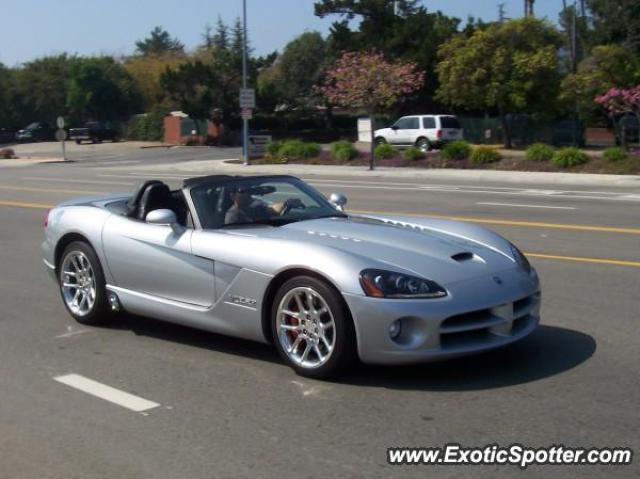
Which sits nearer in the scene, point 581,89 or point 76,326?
point 76,326

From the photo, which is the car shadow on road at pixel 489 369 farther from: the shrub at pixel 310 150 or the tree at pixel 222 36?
the tree at pixel 222 36

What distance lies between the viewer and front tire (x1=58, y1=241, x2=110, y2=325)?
714 centimetres

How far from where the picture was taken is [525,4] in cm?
6988

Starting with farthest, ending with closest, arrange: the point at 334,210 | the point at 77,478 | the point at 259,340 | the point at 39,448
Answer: the point at 334,210, the point at 259,340, the point at 39,448, the point at 77,478

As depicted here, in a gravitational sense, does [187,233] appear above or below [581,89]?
below

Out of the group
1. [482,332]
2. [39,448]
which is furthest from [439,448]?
[39,448]

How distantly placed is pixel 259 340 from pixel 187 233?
1.07 metres

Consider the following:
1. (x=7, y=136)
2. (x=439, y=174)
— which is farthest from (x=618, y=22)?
(x=7, y=136)

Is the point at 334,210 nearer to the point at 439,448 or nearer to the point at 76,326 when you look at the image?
the point at 76,326

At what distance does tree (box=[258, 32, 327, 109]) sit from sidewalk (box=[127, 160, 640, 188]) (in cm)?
2783

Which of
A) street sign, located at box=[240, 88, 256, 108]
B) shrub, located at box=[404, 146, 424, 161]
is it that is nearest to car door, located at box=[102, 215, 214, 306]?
shrub, located at box=[404, 146, 424, 161]

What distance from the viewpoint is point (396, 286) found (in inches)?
208

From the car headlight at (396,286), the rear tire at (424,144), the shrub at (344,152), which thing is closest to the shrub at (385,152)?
the shrub at (344,152)

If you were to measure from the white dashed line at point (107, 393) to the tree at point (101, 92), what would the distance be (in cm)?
6874
